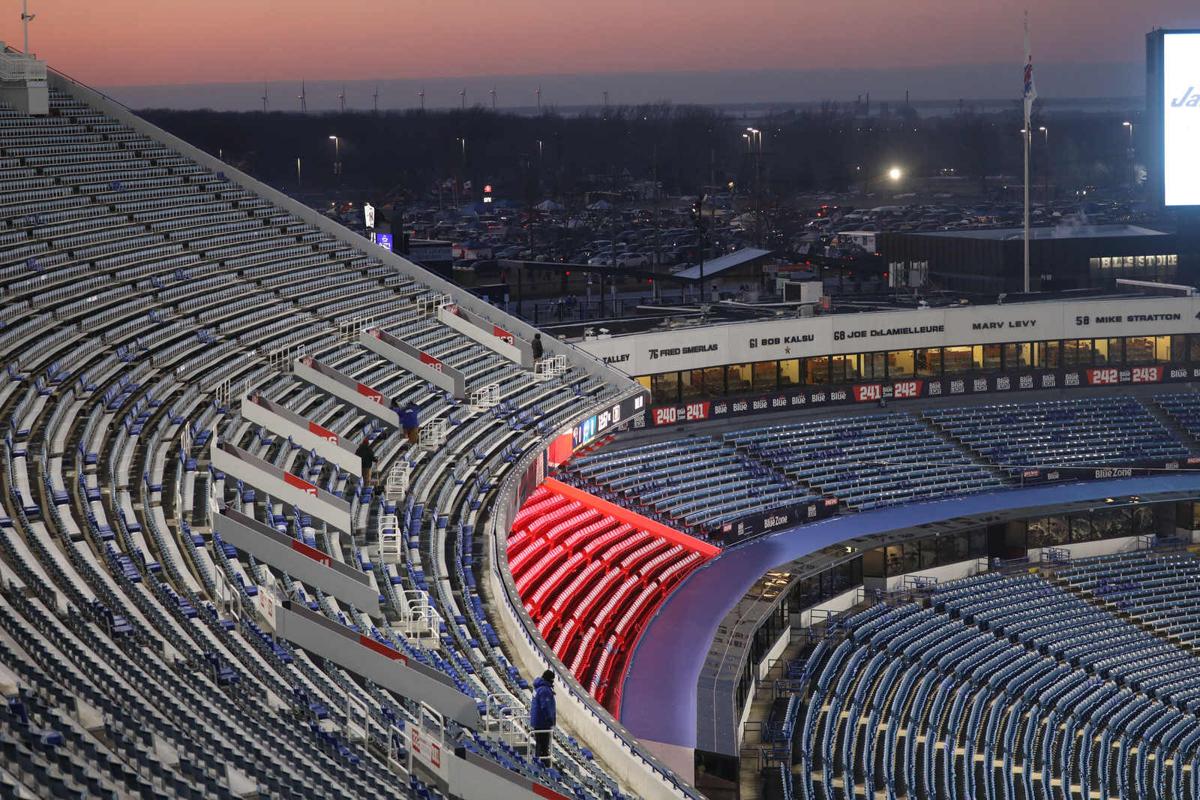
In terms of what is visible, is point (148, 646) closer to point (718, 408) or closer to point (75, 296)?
point (75, 296)

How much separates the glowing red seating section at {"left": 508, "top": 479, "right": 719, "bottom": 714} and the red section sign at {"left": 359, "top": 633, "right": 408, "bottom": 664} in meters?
8.04

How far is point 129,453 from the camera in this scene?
68.0 ft

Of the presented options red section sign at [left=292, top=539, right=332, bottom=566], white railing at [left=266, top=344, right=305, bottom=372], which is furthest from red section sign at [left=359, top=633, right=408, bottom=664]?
white railing at [left=266, top=344, right=305, bottom=372]

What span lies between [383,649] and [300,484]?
5673mm

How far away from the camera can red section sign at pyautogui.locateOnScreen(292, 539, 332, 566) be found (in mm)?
18172

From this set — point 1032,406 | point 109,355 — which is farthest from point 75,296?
point 1032,406

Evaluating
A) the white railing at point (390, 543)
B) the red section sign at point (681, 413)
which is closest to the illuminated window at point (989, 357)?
the red section sign at point (681, 413)

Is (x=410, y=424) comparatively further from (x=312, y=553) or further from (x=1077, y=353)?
(x=1077, y=353)

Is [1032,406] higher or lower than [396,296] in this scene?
lower

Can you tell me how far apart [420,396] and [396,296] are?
5289mm

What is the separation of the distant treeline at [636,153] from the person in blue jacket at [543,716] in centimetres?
7220

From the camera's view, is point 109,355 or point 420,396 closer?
point 109,355

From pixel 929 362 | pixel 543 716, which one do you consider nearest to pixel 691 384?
pixel 929 362

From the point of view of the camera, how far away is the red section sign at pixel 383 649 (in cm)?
1562
